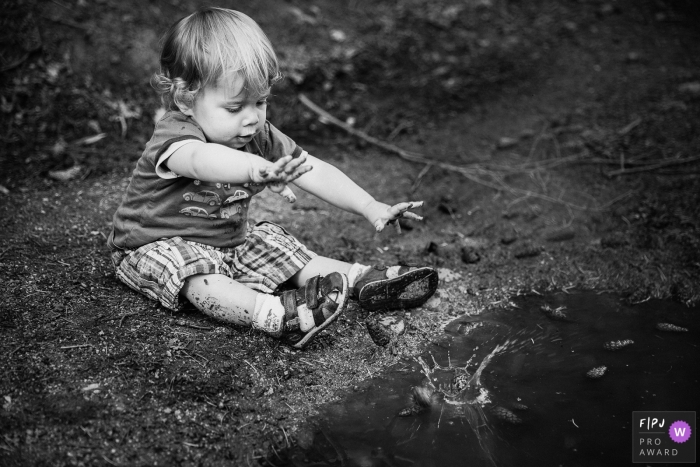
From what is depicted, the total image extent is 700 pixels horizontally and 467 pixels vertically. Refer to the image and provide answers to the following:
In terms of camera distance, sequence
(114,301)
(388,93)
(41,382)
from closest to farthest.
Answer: (41,382) < (114,301) < (388,93)

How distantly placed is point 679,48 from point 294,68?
10.6 feet

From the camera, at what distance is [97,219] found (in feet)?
10.4

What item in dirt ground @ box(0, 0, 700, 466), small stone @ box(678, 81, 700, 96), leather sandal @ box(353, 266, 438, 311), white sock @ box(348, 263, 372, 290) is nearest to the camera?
dirt ground @ box(0, 0, 700, 466)

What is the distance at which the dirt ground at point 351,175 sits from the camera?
2105 millimetres

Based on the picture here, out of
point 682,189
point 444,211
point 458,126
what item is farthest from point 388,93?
point 682,189

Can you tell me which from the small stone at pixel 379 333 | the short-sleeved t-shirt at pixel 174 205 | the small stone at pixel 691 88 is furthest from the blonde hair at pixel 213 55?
the small stone at pixel 691 88

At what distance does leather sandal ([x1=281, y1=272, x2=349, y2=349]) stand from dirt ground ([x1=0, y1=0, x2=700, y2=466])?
0.12 meters

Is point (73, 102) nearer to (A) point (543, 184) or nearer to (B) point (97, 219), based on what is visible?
(B) point (97, 219)

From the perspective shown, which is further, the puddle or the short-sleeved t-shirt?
the short-sleeved t-shirt

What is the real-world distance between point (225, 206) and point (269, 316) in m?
0.52

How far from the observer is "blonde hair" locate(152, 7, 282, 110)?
7.27 ft

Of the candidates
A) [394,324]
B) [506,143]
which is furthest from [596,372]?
[506,143]

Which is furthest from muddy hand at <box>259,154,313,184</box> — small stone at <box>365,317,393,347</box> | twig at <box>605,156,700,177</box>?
twig at <box>605,156,700,177</box>

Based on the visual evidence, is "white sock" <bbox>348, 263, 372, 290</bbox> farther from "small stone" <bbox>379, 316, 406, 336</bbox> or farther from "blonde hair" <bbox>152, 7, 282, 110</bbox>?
"blonde hair" <bbox>152, 7, 282, 110</bbox>
